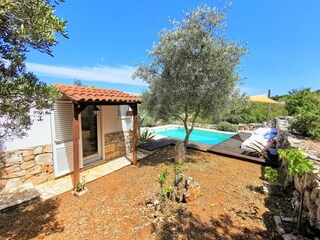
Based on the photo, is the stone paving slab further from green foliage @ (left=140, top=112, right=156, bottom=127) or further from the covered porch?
green foliage @ (left=140, top=112, right=156, bottom=127)

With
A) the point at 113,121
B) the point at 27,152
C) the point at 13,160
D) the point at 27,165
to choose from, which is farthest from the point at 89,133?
the point at 13,160

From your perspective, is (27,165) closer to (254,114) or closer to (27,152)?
(27,152)

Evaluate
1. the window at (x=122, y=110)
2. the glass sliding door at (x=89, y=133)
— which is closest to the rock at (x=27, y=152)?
the glass sliding door at (x=89, y=133)

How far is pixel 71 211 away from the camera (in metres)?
4.88

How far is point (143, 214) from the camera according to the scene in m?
4.53

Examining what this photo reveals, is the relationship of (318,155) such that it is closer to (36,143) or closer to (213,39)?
(213,39)

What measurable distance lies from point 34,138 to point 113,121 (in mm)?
3764

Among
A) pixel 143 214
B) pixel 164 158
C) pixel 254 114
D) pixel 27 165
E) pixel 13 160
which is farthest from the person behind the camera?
pixel 254 114

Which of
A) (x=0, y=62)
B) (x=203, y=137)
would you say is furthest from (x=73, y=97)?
(x=203, y=137)

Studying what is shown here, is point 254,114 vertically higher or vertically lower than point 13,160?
higher

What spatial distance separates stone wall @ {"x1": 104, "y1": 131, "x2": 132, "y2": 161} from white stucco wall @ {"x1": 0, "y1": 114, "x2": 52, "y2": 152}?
2.86 m

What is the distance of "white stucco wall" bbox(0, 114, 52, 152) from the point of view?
5629 millimetres

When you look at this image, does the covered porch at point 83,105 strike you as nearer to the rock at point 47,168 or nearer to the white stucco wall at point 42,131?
the white stucco wall at point 42,131

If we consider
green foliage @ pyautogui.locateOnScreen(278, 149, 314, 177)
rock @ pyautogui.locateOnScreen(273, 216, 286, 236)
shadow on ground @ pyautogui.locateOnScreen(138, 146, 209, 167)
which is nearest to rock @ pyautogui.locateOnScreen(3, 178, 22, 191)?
shadow on ground @ pyautogui.locateOnScreen(138, 146, 209, 167)
